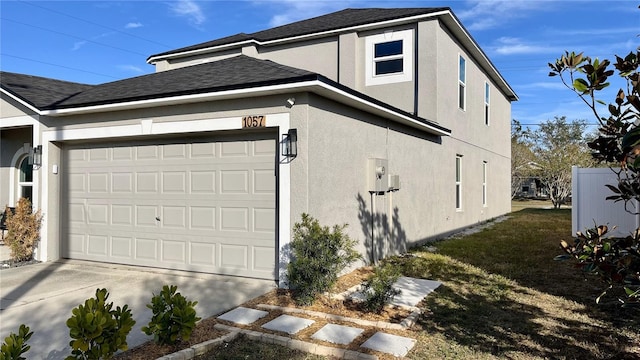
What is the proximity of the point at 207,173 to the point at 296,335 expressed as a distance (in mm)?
3733

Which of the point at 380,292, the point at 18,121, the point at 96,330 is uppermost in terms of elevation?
the point at 18,121

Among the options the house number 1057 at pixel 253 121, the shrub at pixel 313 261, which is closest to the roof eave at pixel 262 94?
the house number 1057 at pixel 253 121

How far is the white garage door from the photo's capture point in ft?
22.3

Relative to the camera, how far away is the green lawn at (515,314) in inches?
160

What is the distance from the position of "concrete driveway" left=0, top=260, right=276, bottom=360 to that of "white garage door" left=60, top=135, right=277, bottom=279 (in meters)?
0.34

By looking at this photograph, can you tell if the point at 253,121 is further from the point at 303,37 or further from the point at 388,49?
the point at 303,37

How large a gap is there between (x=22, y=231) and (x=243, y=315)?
5.80m

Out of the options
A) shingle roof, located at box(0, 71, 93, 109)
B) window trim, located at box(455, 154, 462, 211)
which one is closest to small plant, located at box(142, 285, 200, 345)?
shingle roof, located at box(0, 71, 93, 109)

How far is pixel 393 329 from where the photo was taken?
4.61 metres

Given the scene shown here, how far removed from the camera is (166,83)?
25.5 ft

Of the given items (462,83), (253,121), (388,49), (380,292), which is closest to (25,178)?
(253,121)

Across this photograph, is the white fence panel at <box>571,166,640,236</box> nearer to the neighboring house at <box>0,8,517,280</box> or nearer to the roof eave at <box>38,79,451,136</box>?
the neighboring house at <box>0,8,517,280</box>

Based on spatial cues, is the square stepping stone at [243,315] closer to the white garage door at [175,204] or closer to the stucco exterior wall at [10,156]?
the white garage door at [175,204]

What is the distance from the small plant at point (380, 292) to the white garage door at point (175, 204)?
188cm
